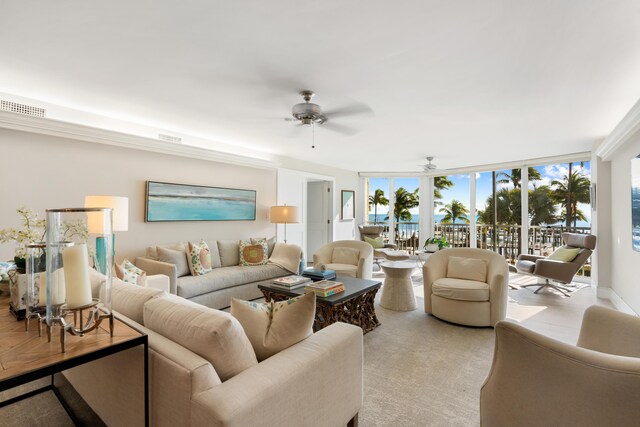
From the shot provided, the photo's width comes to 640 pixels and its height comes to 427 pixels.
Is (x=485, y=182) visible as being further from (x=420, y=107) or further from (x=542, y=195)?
(x=420, y=107)

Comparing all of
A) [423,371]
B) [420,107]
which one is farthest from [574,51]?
[423,371]

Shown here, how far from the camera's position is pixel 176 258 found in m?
3.79

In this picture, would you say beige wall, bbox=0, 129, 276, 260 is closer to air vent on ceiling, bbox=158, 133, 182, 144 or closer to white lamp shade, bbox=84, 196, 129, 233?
air vent on ceiling, bbox=158, 133, 182, 144

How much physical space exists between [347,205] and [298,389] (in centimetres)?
653

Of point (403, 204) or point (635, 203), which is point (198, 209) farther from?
point (403, 204)

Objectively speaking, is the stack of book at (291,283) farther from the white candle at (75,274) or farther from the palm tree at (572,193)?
the palm tree at (572,193)

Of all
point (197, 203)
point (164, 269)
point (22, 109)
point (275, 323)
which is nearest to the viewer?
point (275, 323)

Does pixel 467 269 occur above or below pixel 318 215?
below

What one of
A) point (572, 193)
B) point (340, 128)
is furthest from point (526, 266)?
point (340, 128)

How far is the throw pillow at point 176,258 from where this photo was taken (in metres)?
3.74

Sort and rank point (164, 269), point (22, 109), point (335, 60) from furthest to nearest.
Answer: point (164, 269)
point (22, 109)
point (335, 60)

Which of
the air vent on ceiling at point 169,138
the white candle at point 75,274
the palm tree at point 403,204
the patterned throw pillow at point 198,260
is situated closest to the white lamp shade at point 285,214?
the patterned throw pillow at point 198,260

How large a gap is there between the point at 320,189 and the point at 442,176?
3.12m

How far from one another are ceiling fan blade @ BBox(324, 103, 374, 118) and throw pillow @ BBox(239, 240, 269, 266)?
7.41 ft
